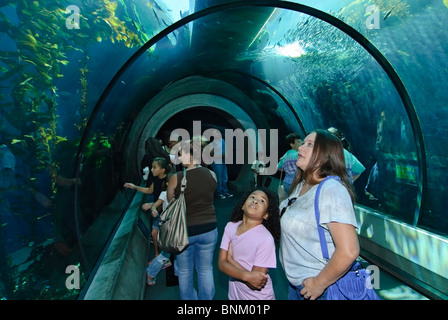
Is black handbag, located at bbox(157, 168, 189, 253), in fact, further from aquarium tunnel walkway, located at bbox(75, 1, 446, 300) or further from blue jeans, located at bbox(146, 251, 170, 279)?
blue jeans, located at bbox(146, 251, 170, 279)

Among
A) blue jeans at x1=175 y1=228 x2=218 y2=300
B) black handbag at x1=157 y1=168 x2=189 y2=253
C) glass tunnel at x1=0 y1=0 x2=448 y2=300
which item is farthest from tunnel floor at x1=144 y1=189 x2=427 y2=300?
black handbag at x1=157 y1=168 x2=189 y2=253

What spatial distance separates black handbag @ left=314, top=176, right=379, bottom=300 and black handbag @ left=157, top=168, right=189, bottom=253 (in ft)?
5.03

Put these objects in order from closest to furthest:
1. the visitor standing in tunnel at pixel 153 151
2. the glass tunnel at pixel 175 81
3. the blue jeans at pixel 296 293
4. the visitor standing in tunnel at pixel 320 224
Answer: the visitor standing in tunnel at pixel 320 224
the blue jeans at pixel 296 293
the glass tunnel at pixel 175 81
the visitor standing in tunnel at pixel 153 151

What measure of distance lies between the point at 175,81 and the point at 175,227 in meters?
8.05

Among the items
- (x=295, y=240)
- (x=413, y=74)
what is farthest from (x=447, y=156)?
(x=295, y=240)

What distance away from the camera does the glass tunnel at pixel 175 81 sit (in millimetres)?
2785

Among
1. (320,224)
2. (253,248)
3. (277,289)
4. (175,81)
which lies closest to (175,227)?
(253,248)

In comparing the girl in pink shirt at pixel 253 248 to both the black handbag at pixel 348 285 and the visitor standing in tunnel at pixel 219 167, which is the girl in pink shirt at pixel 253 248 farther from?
the visitor standing in tunnel at pixel 219 167

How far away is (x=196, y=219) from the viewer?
329cm

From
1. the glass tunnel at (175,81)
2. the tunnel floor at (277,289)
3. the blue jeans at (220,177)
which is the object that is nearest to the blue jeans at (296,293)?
the tunnel floor at (277,289)

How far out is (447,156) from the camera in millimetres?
4695

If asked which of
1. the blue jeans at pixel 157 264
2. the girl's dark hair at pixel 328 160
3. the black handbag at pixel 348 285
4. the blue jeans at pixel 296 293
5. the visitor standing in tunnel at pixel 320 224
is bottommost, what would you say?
the blue jeans at pixel 157 264

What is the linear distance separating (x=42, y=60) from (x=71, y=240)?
2002mm

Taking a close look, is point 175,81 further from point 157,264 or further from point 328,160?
point 328,160
